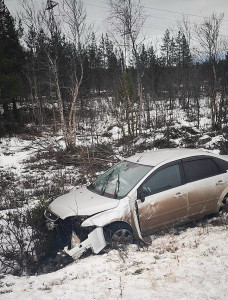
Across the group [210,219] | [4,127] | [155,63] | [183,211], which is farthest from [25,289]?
[155,63]

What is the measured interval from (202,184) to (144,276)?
2.46 meters

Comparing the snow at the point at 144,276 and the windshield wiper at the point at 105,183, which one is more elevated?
the windshield wiper at the point at 105,183

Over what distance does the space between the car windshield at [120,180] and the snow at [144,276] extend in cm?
107

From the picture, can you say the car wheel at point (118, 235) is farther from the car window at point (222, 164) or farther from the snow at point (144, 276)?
the car window at point (222, 164)

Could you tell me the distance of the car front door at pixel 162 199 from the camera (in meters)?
4.98

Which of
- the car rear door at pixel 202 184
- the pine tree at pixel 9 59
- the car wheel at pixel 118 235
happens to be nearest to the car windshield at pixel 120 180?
the car wheel at pixel 118 235

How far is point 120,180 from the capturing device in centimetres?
543

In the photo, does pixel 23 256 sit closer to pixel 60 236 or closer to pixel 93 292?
pixel 60 236

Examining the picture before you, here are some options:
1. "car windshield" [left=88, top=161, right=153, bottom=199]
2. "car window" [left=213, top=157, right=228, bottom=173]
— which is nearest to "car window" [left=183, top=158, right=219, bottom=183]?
"car window" [left=213, top=157, right=228, bottom=173]

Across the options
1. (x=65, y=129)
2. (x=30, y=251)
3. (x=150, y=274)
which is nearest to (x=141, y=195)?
(x=150, y=274)

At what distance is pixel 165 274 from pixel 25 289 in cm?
203

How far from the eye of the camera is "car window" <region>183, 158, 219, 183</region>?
549 cm

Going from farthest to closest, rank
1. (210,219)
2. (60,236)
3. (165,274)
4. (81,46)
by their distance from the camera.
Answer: (81,46), (210,219), (60,236), (165,274)

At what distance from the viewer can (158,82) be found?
42.2 meters
